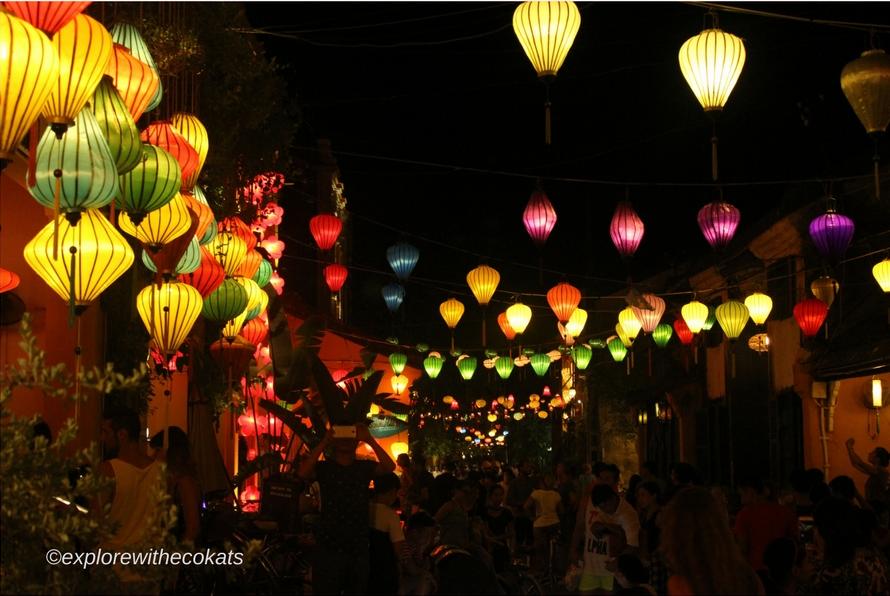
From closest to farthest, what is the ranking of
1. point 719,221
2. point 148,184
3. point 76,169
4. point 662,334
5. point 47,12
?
point 47,12 < point 76,169 < point 148,184 < point 719,221 < point 662,334

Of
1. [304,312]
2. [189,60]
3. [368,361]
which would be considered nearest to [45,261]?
[189,60]

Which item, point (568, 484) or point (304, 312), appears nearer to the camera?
point (568, 484)

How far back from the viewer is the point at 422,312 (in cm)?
4331

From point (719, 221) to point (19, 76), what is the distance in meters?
11.7

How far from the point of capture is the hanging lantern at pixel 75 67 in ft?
19.9

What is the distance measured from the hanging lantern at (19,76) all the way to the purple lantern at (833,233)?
11.5 metres

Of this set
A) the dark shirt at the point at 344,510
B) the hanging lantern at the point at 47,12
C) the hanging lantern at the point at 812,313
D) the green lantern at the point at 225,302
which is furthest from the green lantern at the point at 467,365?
the hanging lantern at the point at 47,12

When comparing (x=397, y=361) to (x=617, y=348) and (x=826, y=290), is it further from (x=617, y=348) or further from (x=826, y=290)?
(x=826, y=290)

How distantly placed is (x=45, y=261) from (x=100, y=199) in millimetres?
1364

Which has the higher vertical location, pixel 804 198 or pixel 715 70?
pixel 804 198

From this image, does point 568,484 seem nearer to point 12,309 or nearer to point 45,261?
point 12,309

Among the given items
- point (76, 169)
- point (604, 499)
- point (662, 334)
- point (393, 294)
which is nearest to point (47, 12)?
point (76, 169)

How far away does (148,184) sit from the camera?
25.9ft

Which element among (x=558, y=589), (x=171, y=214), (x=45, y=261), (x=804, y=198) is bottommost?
(x=558, y=589)
